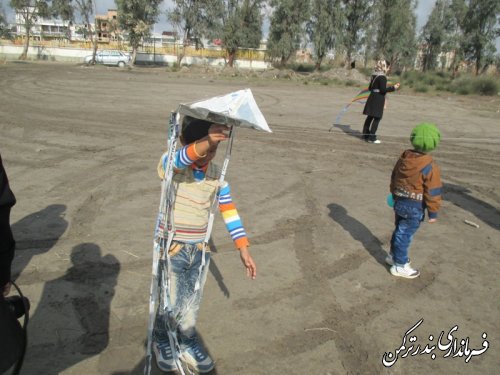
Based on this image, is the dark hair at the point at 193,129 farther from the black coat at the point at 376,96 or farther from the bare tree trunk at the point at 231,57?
the bare tree trunk at the point at 231,57

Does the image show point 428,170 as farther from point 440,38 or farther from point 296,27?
point 440,38

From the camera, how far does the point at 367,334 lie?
3.40m

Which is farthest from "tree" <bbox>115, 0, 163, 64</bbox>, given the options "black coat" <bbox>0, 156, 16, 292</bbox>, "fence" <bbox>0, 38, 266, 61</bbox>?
"black coat" <bbox>0, 156, 16, 292</bbox>

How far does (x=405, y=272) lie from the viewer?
14.0 feet

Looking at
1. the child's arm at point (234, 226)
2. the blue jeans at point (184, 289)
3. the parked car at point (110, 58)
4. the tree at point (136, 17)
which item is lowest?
the blue jeans at point (184, 289)

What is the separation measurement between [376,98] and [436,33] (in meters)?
46.4

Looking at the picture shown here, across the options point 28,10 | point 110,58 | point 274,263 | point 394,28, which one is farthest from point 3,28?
point 274,263

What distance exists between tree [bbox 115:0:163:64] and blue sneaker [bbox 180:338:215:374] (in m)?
46.0

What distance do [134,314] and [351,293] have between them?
2.09m

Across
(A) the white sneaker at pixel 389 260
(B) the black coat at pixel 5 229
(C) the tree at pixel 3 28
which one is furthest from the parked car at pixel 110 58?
(B) the black coat at pixel 5 229

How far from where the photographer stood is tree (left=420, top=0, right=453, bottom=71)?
48.0m

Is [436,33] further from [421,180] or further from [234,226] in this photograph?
[234,226]

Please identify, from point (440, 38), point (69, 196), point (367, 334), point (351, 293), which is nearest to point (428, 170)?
point (351, 293)

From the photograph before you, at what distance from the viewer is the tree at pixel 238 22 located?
49.8 metres
